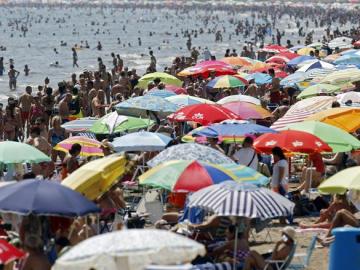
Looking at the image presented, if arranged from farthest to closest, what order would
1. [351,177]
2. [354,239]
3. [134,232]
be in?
1. [351,177]
2. [354,239]
3. [134,232]

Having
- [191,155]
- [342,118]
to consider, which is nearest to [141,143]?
[191,155]

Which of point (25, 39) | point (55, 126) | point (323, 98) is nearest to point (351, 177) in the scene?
point (323, 98)

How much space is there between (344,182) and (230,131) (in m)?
3.74

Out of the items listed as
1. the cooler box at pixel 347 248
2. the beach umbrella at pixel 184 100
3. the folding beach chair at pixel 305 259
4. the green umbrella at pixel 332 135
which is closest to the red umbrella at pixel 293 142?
the green umbrella at pixel 332 135

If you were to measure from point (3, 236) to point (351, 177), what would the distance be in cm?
352

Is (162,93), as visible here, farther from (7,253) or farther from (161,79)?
(7,253)

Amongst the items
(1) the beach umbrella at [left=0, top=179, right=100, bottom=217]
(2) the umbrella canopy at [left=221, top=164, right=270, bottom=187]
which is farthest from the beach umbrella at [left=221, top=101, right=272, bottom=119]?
(1) the beach umbrella at [left=0, top=179, right=100, bottom=217]

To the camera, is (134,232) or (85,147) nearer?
(134,232)

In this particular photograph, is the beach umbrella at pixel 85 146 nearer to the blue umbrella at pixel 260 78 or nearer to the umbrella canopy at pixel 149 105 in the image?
the umbrella canopy at pixel 149 105

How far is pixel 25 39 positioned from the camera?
84.7m

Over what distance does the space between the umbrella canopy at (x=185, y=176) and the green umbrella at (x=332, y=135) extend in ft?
9.13

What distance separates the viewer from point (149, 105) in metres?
16.8

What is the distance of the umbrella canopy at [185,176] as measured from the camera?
1077 cm

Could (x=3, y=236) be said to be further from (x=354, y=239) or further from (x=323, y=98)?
(x=323, y=98)
